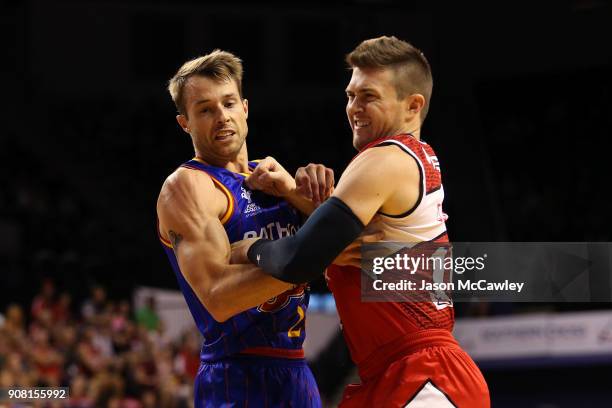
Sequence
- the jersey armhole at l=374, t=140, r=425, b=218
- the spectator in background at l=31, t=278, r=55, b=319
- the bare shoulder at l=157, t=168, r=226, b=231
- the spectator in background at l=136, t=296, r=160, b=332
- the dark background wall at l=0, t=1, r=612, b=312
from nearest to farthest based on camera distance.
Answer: the jersey armhole at l=374, t=140, r=425, b=218 → the bare shoulder at l=157, t=168, r=226, b=231 → the spectator in background at l=31, t=278, r=55, b=319 → the spectator in background at l=136, t=296, r=160, b=332 → the dark background wall at l=0, t=1, r=612, b=312

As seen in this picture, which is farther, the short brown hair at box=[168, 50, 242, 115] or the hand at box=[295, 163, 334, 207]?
the short brown hair at box=[168, 50, 242, 115]

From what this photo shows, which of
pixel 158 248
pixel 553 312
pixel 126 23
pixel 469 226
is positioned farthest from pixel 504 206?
pixel 126 23

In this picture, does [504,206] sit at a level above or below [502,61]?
below

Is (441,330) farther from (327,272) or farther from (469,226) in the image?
(469,226)

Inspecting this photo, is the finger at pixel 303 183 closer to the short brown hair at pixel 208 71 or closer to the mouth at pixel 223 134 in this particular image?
→ the mouth at pixel 223 134

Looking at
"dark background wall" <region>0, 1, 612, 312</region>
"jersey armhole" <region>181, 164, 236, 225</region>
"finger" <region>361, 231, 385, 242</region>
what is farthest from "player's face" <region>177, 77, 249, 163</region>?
"dark background wall" <region>0, 1, 612, 312</region>

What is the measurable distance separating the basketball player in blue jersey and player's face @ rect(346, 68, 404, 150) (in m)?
0.34

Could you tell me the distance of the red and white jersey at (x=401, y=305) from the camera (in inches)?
135

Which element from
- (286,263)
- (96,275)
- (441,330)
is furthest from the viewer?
(96,275)

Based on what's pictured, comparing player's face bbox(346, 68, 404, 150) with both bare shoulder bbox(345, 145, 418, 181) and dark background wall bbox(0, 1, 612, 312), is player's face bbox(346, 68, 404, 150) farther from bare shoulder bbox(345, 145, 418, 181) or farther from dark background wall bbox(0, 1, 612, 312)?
dark background wall bbox(0, 1, 612, 312)

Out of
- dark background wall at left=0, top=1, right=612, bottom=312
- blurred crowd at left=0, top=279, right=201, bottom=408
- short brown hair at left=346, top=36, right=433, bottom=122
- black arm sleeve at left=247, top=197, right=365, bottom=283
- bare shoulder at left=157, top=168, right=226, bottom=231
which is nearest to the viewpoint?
black arm sleeve at left=247, top=197, right=365, bottom=283

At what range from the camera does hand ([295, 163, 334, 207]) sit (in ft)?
12.4

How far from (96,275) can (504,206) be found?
728 centimetres

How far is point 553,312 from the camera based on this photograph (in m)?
14.1
